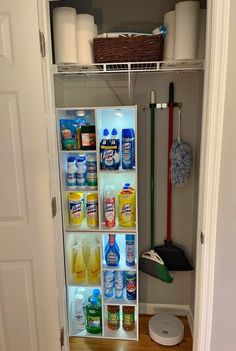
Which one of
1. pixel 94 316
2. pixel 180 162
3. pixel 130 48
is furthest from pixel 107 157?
pixel 94 316

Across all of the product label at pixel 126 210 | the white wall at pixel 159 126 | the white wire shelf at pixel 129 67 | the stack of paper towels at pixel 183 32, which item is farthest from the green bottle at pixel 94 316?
the stack of paper towels at pixel 183 32

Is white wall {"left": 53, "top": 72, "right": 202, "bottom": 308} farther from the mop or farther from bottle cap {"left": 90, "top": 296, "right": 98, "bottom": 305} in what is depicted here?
bottle cap {"left": 90, "top": 296, "right": 98, "bottom": 305}

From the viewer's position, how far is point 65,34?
4.86 ft

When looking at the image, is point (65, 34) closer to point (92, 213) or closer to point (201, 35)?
point (201, 35)

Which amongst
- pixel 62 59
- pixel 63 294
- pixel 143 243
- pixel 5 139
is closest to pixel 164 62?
pixel 62 59

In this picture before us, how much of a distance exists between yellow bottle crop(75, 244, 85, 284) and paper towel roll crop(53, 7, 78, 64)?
1.24m

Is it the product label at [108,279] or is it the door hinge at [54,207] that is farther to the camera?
the product label at [108,279]

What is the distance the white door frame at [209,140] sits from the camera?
40.0 inches

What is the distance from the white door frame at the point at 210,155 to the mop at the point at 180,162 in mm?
593

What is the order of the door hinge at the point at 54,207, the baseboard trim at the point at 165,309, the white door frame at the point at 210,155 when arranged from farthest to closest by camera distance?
the baseboard trim at the point at 165,309, the door hinge at the point at 54,207, the white door frame at the point at 210,155

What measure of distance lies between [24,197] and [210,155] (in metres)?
0.90

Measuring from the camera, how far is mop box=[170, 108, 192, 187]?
175cm

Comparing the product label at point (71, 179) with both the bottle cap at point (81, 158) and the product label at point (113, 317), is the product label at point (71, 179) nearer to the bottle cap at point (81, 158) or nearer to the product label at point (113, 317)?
the bottle cap at point (81, 158)

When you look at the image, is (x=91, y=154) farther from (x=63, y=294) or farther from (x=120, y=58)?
(x=63, y=294)
